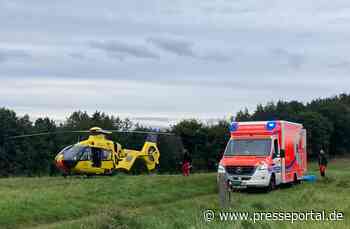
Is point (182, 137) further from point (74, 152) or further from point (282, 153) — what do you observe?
point (282, 153)

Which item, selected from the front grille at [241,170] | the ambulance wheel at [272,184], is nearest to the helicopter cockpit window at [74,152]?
the front grille at [241,170]

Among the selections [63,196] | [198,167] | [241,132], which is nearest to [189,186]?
[241,132]

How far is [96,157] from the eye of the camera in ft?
102

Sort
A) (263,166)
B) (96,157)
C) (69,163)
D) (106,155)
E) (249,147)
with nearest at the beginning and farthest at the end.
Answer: (263,166)
(249,147)
(69,163)
(96,157)
(106,155)

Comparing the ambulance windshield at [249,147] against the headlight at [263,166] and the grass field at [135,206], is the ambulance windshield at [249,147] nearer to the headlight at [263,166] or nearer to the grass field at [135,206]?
the headlight at [263,166]

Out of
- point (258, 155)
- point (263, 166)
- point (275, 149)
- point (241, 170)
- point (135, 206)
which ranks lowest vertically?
point (135, 206)

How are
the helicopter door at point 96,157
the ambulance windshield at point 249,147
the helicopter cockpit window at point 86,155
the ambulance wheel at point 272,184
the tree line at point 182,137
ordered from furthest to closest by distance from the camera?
the tree line at point 182,137 < the helicopter door at point 96,157 < the helicopter cockpit window at point 86,155 < the ambulance windshield at point 249,147 < the ambulance wheel at point 272,184

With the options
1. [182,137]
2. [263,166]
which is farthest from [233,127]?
[182,137]

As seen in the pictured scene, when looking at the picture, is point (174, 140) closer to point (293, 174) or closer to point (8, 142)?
point (8, 142)

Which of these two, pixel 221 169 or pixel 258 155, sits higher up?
pixel 258 155

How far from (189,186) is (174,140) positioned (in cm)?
5460

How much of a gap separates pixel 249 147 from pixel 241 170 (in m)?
1.41

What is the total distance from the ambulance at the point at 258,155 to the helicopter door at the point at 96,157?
954 centimetres

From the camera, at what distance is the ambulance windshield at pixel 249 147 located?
23547 mm
